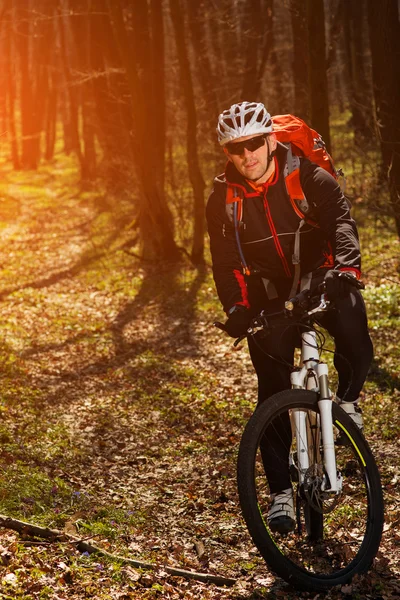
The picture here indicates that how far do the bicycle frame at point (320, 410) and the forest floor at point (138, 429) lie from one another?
0.56 meters

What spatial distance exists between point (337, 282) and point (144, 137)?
1209 cm

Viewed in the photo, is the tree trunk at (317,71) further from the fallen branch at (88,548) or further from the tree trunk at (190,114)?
the fallen branch at (88,548)

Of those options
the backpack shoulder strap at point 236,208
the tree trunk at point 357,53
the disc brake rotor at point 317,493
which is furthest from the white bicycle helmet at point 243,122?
the tree trunk at point 357,53

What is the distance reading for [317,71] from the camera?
1060cm

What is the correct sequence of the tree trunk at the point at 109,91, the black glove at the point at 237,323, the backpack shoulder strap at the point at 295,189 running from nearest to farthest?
1. the black glove at the point at 237,323
2. the backpack shoulder strap at the point at 295,189
3. the tree trunk at the point at 109,91

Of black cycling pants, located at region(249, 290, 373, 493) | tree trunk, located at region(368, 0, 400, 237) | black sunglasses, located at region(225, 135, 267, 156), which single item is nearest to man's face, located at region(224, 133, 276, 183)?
black sunglasses, located at region(225, 135, 267, 156)

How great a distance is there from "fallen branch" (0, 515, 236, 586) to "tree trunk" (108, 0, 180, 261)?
11.5 m

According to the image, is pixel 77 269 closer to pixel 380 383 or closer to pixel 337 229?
pixel 380 383

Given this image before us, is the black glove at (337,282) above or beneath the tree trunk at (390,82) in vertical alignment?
beneath

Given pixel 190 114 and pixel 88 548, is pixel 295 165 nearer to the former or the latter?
pixel 88 548

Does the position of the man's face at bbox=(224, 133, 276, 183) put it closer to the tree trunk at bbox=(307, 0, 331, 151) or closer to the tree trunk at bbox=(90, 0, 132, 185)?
the tree trunk at bbox=(307, 0, 331, 151)

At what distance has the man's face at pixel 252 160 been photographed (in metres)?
4.77

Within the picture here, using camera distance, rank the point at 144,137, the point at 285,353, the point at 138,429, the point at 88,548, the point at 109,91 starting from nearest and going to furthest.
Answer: the point at 285,353 → the point at 88,548 → the point at 138,429 → the point at 144,137 → the point at 109,91

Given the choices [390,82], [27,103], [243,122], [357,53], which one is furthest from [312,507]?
[27,103]
